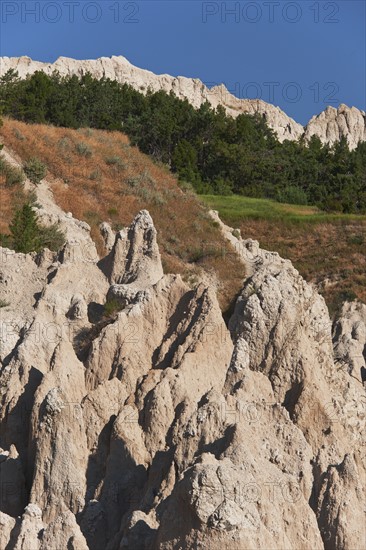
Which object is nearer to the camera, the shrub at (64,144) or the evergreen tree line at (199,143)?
the shrub at (64,144)

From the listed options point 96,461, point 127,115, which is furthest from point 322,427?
point 127,115

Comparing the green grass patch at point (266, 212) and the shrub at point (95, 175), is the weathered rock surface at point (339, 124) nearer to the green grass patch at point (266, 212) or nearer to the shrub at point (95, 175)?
the green grass patch at point (266, 212)

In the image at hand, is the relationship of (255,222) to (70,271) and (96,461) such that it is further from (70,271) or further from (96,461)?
(96,461)

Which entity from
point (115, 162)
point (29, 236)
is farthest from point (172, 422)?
point (115, 162)

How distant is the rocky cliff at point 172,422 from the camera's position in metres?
14.2

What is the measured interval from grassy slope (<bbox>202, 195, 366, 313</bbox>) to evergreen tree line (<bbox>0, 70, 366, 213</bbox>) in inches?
172

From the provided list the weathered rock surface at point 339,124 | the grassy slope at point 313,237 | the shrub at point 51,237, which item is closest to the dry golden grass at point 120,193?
the shrub at point 51,237

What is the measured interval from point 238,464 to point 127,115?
182ft

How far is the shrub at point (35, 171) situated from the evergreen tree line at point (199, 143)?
14.6 metres

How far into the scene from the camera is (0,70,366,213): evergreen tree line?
62.2 m

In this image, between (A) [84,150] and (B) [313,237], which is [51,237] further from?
(B) [313,237]

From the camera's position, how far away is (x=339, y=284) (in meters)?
43.9

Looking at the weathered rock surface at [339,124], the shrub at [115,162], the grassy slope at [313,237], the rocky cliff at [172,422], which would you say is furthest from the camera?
the weathered rock surface at [339,124]

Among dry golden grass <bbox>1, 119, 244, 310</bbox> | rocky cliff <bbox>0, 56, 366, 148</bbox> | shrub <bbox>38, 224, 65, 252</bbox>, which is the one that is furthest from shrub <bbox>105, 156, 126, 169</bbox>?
rocky cliff <bbox>0, 56, 366, 148</bbox>
